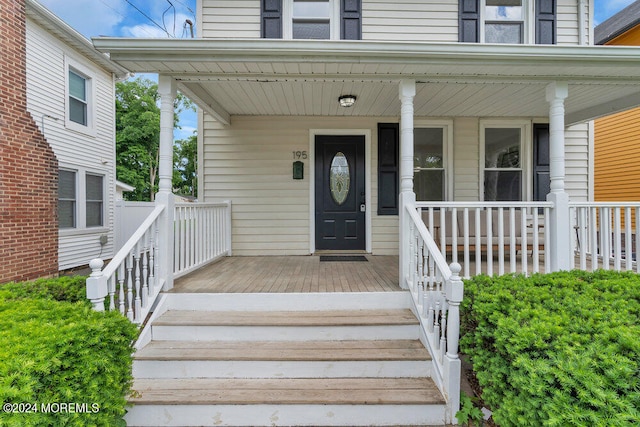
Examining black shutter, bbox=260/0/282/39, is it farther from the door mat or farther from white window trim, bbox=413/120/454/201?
the door mat

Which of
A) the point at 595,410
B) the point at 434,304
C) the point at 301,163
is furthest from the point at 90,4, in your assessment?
the point at 595,410

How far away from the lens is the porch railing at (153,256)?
231 cm

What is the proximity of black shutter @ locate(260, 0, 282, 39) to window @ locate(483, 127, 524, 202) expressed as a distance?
3.86 metres

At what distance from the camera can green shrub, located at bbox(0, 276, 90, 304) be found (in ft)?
7.52

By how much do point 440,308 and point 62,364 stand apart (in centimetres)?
238

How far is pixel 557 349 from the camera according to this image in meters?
1.42

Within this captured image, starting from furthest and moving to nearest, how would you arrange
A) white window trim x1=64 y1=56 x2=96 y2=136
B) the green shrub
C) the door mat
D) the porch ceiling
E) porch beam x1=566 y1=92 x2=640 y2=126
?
white window trim x1=64 y1=56 x2=96 y2=136 < the door mat < porch beam x1=566 y1=92 x2=640 y2=126 < the porch ceiling < the green shrub

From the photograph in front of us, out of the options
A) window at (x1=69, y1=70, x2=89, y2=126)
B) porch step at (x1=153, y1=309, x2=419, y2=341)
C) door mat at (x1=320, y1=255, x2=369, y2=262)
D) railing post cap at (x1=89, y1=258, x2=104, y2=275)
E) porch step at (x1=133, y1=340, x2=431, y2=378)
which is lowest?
porch step at (x1=133, y1=340, x2=431, y2=378)

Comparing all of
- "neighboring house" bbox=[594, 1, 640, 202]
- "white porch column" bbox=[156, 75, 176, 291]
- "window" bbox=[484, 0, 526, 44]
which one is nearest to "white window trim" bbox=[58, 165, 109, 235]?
"white porch column" bbox=[156, 75, 176, 291]

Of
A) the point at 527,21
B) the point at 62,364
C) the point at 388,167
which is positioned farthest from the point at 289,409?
the point at 527,21

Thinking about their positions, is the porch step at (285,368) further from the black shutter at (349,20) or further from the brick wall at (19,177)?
the black shutter at (349,20)

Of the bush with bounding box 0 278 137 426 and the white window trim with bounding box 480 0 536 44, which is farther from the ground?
the white window trim with bounding box 480 0 536 44

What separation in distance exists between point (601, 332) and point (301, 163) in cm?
437

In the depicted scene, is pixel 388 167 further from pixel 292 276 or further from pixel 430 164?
pixel 292 276
